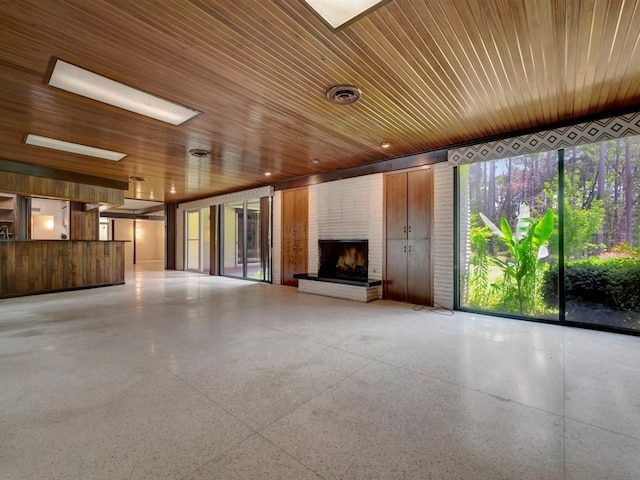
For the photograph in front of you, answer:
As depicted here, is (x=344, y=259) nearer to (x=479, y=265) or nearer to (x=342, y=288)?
(x=342, y=288)

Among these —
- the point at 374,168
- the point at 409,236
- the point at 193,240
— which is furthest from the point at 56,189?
the point at 409,236

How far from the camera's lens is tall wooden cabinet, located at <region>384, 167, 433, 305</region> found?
5.38 metres

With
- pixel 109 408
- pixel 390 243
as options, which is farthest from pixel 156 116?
pixel 390 243

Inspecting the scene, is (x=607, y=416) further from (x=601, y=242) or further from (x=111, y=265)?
(x=111, y=265)

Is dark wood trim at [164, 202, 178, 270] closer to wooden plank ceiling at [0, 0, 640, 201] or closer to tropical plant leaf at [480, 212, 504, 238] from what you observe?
wooden plank ceiling at [0, 0, 640, 201]

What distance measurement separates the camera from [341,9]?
6.94 feet

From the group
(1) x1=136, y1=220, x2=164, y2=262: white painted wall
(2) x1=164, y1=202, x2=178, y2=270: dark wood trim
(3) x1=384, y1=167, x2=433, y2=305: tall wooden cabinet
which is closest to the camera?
(3) x1=384, y1=167, x2=433, y2=305: tall wooden cabinet

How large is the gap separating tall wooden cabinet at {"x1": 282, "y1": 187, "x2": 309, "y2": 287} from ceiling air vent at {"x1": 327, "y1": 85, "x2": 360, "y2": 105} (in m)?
4.12

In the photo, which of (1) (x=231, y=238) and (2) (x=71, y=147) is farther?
(1) (x=231, y=238)

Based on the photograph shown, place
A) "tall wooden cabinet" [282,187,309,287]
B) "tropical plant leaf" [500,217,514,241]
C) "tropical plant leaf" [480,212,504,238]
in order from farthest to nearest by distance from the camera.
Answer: "tall wooden cabinet" [282,187,309,287] < "tropical plant leaf" [480,212,504,238] < "tropical plant leaf" [500,217,514,241]

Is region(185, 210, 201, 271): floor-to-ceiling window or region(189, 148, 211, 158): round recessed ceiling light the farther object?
region(185, 210, 201, 271): floor-to-ceiling window

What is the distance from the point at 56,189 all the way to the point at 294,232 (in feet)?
17.9

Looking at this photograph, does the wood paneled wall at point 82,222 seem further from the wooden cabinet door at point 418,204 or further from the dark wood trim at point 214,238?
the wooden cabinet door at point 418,204

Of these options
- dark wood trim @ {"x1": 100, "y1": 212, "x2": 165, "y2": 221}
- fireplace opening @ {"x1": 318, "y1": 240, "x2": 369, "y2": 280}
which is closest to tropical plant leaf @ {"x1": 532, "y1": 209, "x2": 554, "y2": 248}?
fireplace opening @ {"x1": 318, "y1": 240, "x2": 369, "y2": 280}
